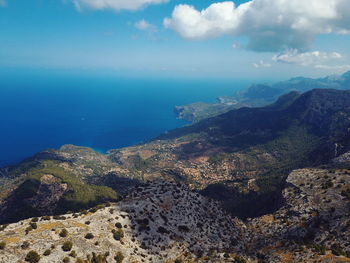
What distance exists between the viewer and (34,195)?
132 m

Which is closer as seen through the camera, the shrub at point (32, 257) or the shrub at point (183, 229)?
the shrub at point (32, 257)

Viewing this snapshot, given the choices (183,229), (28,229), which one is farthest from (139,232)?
(28,229)

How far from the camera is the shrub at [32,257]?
1340 inches

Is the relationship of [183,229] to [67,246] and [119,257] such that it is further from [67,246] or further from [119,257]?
[67,246]

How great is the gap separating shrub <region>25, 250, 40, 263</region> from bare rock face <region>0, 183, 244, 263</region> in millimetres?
636

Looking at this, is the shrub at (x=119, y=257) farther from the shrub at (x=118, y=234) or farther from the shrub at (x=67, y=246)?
the shrub at (x=67, y=246)

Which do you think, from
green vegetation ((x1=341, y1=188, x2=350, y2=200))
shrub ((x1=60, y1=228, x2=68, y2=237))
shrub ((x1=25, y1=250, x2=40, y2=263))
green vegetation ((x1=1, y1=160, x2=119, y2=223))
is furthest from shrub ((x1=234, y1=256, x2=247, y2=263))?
green vegetation ((x1=1, y1=160, x2=119, y2=223))

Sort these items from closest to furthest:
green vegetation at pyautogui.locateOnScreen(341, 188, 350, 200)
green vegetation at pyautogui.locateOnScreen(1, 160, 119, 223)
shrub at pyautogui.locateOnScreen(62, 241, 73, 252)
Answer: shrub at pyautogui.locateOnScreen(62, 241, 73, 252)
green vegetation at pyautogui.locateOnScreen(341, 188, 350, 200)
green vegetation at pyautogui.locateOnScreen(1, 160, 119, 223)

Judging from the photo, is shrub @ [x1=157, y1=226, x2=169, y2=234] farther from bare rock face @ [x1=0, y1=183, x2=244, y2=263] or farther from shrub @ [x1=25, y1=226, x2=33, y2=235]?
shrub @ [x1=25, y1=226, x2=33, y2=235]

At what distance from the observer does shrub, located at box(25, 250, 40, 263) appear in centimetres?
3403

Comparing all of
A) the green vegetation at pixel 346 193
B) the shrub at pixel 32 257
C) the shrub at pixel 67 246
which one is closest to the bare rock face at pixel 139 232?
the shrub at pixel 67 246

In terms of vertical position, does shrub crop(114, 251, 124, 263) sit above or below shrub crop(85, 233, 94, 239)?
below

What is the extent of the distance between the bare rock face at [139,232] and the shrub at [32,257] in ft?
2.09

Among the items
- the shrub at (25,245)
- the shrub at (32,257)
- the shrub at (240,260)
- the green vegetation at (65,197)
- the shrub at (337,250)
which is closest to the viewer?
the shrub at (32,257)
